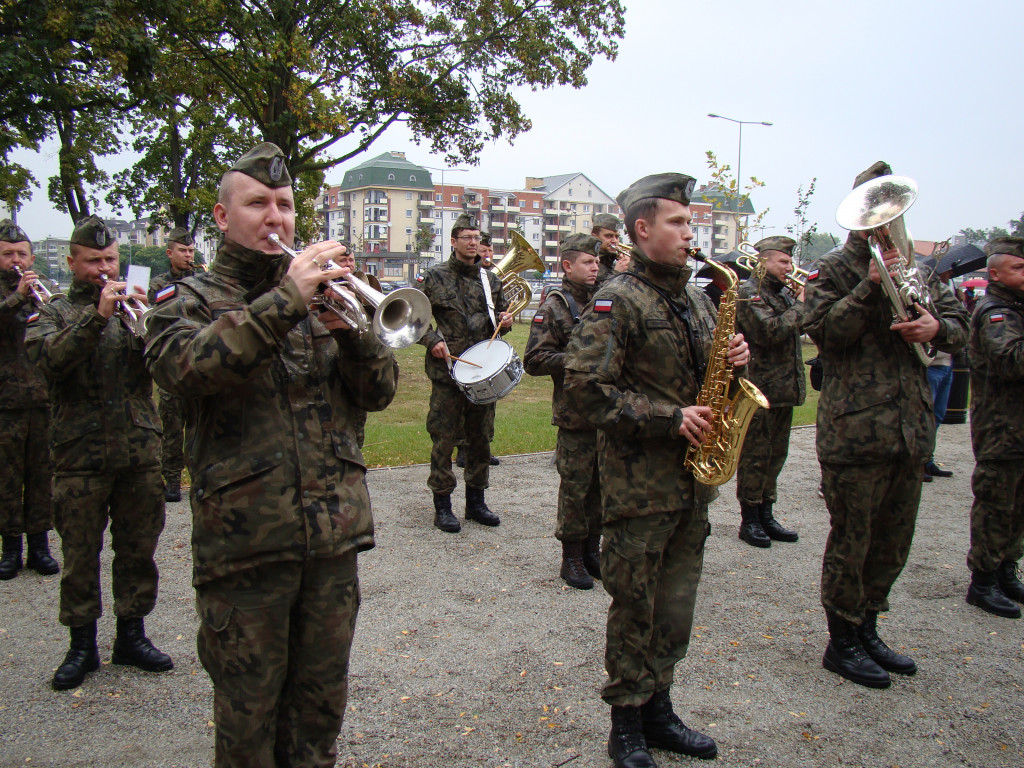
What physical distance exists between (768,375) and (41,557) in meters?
6.37

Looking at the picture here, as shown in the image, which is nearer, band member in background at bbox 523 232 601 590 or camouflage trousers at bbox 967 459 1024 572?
camouflage trousers at bbox 967 459 1024 572

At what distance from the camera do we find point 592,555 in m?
5.77

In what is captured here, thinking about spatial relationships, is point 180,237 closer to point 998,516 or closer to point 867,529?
point 867,529

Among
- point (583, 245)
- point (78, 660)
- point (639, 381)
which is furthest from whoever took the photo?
point (583, 245)

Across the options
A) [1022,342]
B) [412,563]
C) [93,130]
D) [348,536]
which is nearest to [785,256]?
[1022,342]

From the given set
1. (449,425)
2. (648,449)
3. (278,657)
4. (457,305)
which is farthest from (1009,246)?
(278,657)

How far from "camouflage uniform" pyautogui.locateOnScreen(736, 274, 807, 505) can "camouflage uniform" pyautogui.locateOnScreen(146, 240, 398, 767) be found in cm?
483

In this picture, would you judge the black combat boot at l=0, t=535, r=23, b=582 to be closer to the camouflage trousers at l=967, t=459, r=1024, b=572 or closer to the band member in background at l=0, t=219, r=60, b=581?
the band member in background at l=0, t=219, r=60, b=581

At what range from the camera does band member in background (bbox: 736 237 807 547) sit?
21.8 feet

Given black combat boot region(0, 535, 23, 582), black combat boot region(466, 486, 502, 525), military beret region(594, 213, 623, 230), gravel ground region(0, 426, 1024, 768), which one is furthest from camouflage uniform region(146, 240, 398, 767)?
military beret region(594, 213, 623, 230)

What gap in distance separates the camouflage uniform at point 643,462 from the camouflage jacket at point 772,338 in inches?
134

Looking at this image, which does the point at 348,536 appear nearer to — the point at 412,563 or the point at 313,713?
the point at 313,713

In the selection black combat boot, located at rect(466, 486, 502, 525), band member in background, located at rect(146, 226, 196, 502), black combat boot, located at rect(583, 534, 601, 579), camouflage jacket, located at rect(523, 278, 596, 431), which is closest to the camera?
black combat boot, located at rect(583, 534, 601, 579)

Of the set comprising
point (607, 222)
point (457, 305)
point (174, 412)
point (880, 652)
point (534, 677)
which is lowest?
point (534, 677)
